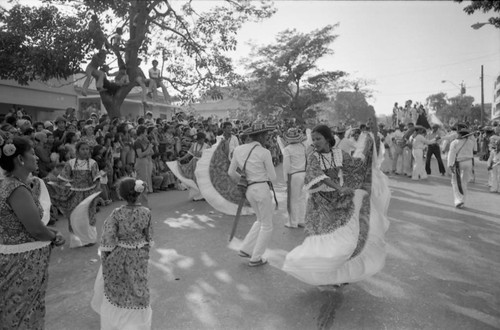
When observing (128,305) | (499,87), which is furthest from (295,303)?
(499,87)

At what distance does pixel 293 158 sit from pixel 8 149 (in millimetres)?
5563

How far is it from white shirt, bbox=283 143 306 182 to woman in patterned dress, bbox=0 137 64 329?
5267 millimetres

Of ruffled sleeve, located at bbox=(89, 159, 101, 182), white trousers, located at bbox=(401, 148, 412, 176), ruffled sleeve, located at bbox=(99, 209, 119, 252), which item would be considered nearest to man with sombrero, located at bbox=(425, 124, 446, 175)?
white trousers, located at bbox=(401, 148, 412, 176)

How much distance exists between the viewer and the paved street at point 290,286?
13.2 feet

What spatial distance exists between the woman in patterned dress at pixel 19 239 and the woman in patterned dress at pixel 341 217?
239cm

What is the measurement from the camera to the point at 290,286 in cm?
491

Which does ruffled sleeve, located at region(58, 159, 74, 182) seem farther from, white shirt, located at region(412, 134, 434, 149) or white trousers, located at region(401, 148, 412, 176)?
white trousers, located at region(401, 148, 412, 176)

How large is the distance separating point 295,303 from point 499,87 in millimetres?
96173

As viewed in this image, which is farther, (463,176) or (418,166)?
(418,166)

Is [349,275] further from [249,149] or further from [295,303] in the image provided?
[249,149]

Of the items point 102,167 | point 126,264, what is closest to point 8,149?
point 126,264

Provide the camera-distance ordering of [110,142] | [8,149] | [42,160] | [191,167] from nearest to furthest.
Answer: [8,149] → [42,160] → [191,167] → [110,142]

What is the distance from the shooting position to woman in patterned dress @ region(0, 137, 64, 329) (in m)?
2.93

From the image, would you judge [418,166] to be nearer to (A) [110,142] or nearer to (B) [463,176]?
(B) [463,176]
